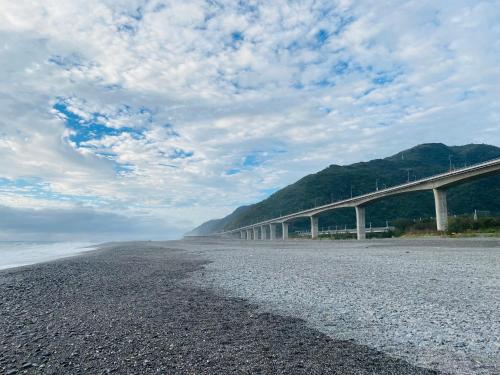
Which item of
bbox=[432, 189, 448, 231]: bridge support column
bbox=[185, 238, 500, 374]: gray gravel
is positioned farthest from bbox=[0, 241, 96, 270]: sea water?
bbox=[432, 189, 448, 231]: bridge support column

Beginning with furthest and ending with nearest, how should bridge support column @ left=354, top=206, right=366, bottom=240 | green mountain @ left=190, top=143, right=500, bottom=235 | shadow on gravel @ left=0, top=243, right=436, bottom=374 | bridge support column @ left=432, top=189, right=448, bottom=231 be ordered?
green mountain @ left=190, top=143, right=500, bottom=235 < bridge support column @ left=354, top=206, right=366, bottom=240 < bridge support column @ left=432, top=189, right=448, bottom=231 < shadow on gravel @ left=0, top=243, right=436, bottom=374

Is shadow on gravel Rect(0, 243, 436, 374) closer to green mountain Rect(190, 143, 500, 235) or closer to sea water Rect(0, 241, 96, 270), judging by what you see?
sea water Rect(0, 241, 96, 270)

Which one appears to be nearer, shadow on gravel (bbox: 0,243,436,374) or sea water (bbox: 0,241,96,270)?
shadow on gravel (bbox: 0,243,436,374)

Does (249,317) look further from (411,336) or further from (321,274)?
(321,274)

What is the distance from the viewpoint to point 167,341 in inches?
226

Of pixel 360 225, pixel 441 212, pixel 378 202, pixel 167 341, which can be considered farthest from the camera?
pixel 378 202

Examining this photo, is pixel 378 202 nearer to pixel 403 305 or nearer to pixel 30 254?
pixel 30 254

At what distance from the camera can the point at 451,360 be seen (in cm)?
478

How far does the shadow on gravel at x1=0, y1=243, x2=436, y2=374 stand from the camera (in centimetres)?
468

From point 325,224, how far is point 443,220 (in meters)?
76.2

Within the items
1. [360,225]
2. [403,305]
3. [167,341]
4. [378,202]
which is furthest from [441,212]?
[378,202]

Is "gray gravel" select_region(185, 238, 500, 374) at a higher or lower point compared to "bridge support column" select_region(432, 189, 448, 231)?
lower

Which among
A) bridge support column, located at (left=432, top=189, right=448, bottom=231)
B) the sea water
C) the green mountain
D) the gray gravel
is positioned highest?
the green mountain

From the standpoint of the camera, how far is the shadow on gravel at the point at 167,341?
184 inches
